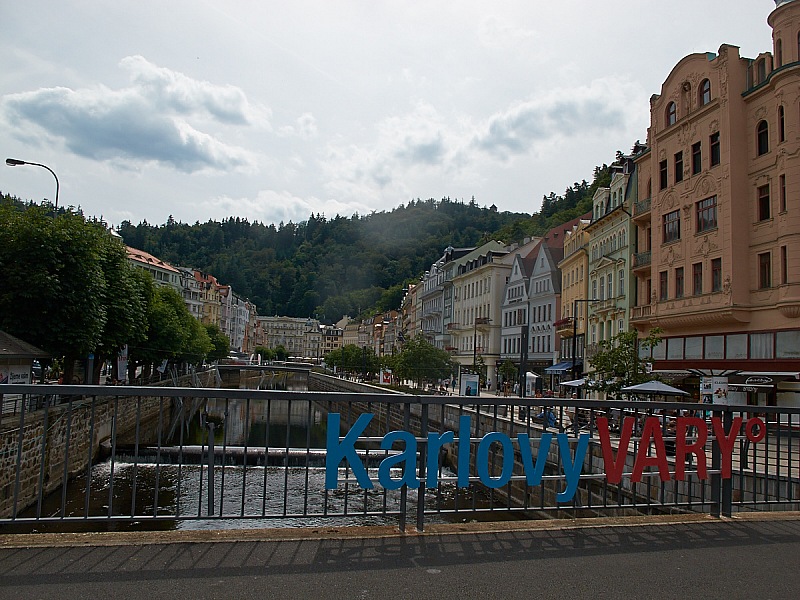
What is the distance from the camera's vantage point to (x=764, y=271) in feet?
92.7

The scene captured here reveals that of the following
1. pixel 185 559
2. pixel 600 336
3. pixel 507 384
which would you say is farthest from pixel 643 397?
pixel 507 384

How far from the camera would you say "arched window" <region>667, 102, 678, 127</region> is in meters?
34.0

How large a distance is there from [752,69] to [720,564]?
29.6m

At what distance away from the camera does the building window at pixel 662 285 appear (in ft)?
112

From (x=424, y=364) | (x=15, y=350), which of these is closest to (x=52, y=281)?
(x=15, y=350)

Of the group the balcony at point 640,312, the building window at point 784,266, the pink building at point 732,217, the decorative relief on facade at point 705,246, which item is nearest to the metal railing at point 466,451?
the building window at point 784,266

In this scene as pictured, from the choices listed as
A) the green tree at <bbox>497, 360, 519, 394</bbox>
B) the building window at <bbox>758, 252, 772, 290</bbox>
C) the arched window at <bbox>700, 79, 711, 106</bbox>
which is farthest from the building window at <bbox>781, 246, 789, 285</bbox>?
the green tree at <bbox>497, 360, 519, 394</bbox>

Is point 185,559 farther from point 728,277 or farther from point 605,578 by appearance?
point 728,277

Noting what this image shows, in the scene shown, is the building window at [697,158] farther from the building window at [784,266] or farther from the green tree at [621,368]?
the green tree at [621,368]

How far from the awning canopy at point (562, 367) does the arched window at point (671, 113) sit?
19382mm

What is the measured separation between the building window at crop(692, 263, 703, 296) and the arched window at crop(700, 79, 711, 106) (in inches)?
295

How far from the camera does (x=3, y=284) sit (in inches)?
1020

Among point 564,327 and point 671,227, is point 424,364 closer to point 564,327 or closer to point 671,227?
point 564,327

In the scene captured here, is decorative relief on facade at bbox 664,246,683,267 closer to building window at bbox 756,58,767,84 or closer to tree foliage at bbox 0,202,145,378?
building window at bbox 756,58,767,84
